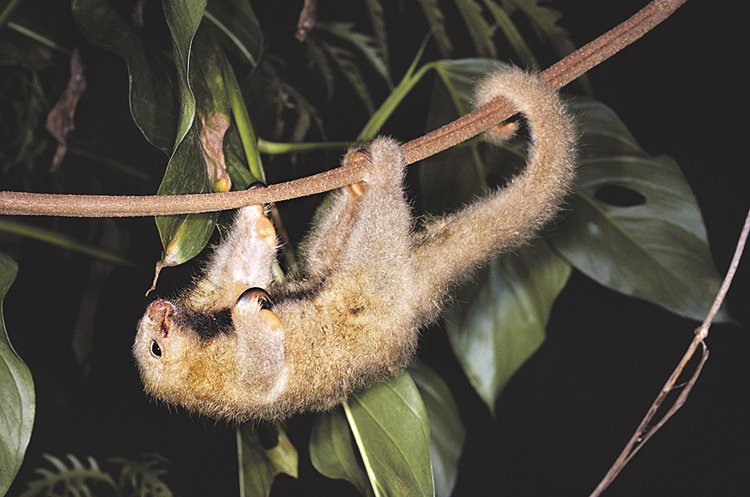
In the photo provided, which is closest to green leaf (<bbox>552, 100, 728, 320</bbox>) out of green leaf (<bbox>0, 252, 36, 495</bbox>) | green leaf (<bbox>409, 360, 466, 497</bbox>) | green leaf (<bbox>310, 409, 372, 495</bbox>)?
green leaf (<bbox>409, 360, 466, 497</bbox>)

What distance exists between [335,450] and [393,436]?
239 millimetres

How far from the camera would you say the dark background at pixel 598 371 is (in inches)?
103

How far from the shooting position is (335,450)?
183 centimetres

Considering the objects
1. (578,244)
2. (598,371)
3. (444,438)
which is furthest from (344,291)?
(598,371)

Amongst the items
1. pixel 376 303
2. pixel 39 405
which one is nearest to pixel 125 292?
pixel 39 405

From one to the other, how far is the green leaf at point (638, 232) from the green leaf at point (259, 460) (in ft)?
2.70

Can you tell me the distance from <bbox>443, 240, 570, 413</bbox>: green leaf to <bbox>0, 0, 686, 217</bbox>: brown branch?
2.67 ft

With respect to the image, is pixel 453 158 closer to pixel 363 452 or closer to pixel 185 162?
pixel 363 452

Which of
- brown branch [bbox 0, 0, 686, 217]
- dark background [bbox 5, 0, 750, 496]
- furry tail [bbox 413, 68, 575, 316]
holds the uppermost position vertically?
brown branch [bbox 0, 0, 686, 217]

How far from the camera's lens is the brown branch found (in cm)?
104

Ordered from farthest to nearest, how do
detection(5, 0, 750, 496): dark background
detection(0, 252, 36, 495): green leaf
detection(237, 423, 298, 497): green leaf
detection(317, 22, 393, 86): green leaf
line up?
1. detection(5, 0, 750, 496): dark background
2. detection(317, 22, 393, 86): green leaf
3. detection(237, 423, 298, 497): green leaf
4. detection(0, 252, 36, 495): green leaf

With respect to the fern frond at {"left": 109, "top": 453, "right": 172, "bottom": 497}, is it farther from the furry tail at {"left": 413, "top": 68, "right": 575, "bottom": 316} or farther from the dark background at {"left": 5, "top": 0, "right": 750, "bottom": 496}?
the furry tail at {"left": 413, "top": 68, "right": 575, "bottom": 316}

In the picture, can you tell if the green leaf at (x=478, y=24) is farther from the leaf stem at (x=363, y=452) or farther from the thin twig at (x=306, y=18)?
the leaf stem at (x=363, y=452)

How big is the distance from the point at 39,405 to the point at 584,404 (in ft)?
5.99
